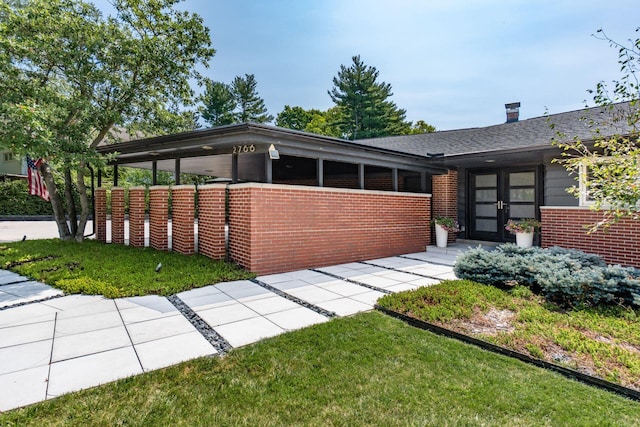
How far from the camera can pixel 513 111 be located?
13156 millimetres

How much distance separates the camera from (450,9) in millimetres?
6871

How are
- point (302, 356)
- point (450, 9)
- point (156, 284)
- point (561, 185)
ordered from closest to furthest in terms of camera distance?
point (302, 356) → point (156, 284) → point (450, 9) → point (561, 185)

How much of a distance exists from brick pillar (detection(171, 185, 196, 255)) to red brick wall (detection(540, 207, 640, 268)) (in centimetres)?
772

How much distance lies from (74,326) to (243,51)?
15617mm

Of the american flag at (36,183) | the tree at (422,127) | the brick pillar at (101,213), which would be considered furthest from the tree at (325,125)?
the american flag at (36,183)

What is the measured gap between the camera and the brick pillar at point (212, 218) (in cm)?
645

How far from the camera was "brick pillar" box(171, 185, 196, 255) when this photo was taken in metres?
7.09

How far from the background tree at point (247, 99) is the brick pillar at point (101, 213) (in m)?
23.9

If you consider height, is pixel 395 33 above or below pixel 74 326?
above

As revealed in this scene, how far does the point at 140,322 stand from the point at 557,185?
8.77 m

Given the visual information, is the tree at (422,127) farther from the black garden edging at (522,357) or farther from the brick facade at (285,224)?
the black garden edging at (522,357)

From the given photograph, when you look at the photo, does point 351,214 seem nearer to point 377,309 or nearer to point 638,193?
point 377,309

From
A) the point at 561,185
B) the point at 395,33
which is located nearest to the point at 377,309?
the point at 561,185

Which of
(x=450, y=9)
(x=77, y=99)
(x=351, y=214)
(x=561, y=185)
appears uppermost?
(x=450, y=9)
